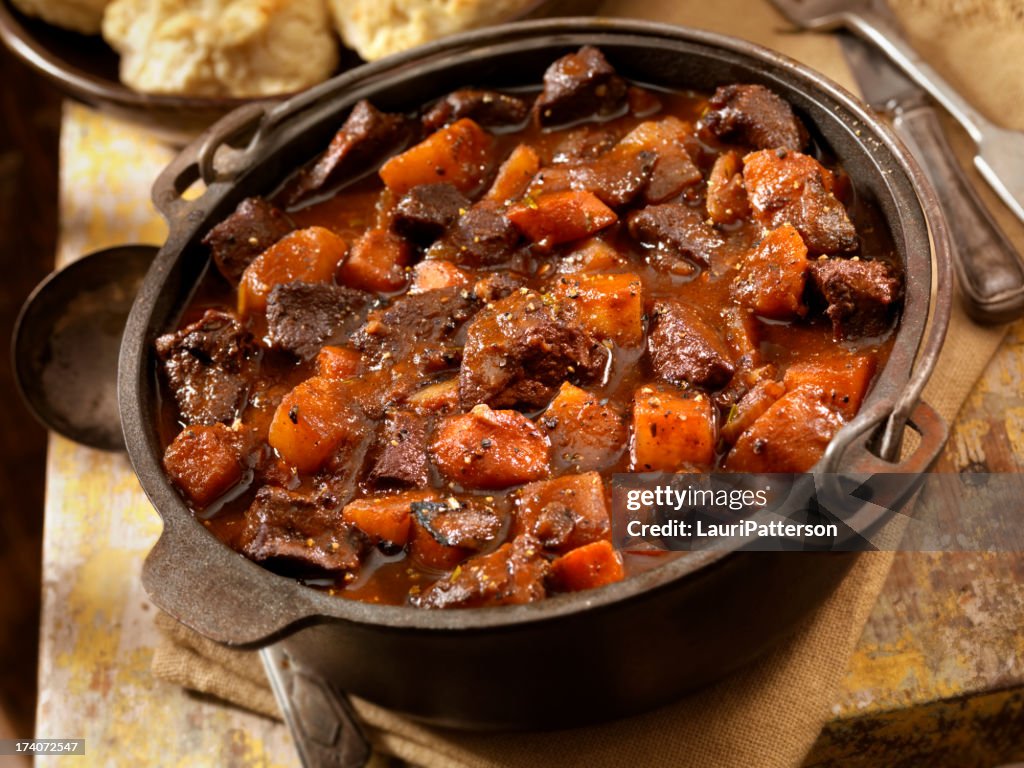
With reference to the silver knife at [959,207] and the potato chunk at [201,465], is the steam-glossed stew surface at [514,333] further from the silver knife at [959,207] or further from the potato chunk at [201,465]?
the silver knife at [959,207]

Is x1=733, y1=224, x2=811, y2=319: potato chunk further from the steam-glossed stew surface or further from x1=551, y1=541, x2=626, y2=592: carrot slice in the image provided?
x1=551, y1=541, x2=626, y2=592: carrot slice

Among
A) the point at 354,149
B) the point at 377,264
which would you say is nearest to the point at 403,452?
the point at 377,264

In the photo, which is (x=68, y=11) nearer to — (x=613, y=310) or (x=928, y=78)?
(x=613, y=310)

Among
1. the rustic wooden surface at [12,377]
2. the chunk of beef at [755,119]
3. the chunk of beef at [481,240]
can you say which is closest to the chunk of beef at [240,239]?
the chunk of beef at [481,240]

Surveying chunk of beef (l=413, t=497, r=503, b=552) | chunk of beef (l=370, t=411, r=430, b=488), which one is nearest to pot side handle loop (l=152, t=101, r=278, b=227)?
chunk of beef (l=370, t=411, r=430, b=488)

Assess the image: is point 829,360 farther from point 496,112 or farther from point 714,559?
point 496,112

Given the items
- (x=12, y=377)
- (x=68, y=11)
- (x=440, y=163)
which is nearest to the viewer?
(x=440, y=163)

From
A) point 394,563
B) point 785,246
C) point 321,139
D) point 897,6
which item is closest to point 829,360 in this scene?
point 785,246
